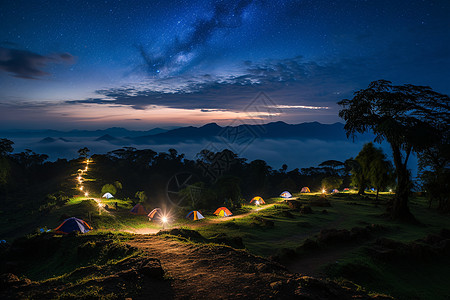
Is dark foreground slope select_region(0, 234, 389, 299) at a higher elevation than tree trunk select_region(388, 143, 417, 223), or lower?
lower

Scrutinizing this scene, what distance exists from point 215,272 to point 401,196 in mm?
24913

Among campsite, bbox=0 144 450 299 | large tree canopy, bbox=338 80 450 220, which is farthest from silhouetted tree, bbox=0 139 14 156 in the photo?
large tree canopy, bbox=338 80 450 220

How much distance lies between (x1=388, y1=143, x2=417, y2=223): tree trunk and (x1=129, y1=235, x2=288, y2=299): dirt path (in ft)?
73.0

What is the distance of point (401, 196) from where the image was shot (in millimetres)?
23750

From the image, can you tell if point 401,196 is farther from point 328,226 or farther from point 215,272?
point 215,272

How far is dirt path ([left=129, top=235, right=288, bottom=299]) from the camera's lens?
6855mm

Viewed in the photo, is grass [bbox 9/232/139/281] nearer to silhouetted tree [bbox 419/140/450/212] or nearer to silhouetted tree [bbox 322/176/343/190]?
silhouetted tree [bbox 419/140/450/212]

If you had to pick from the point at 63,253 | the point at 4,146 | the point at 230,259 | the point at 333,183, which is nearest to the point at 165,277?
the point at 230,259

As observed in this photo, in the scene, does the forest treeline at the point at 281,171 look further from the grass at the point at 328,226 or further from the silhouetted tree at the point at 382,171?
the grass at the point at 328,226

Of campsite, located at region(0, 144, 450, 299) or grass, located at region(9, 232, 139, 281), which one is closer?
campsite, located at region(0, 144, 450, 299)

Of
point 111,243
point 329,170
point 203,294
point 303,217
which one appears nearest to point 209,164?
point 329,170

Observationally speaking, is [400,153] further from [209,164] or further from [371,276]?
[209,164]

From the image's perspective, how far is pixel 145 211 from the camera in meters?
29.0

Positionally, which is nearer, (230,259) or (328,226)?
(230,259)
